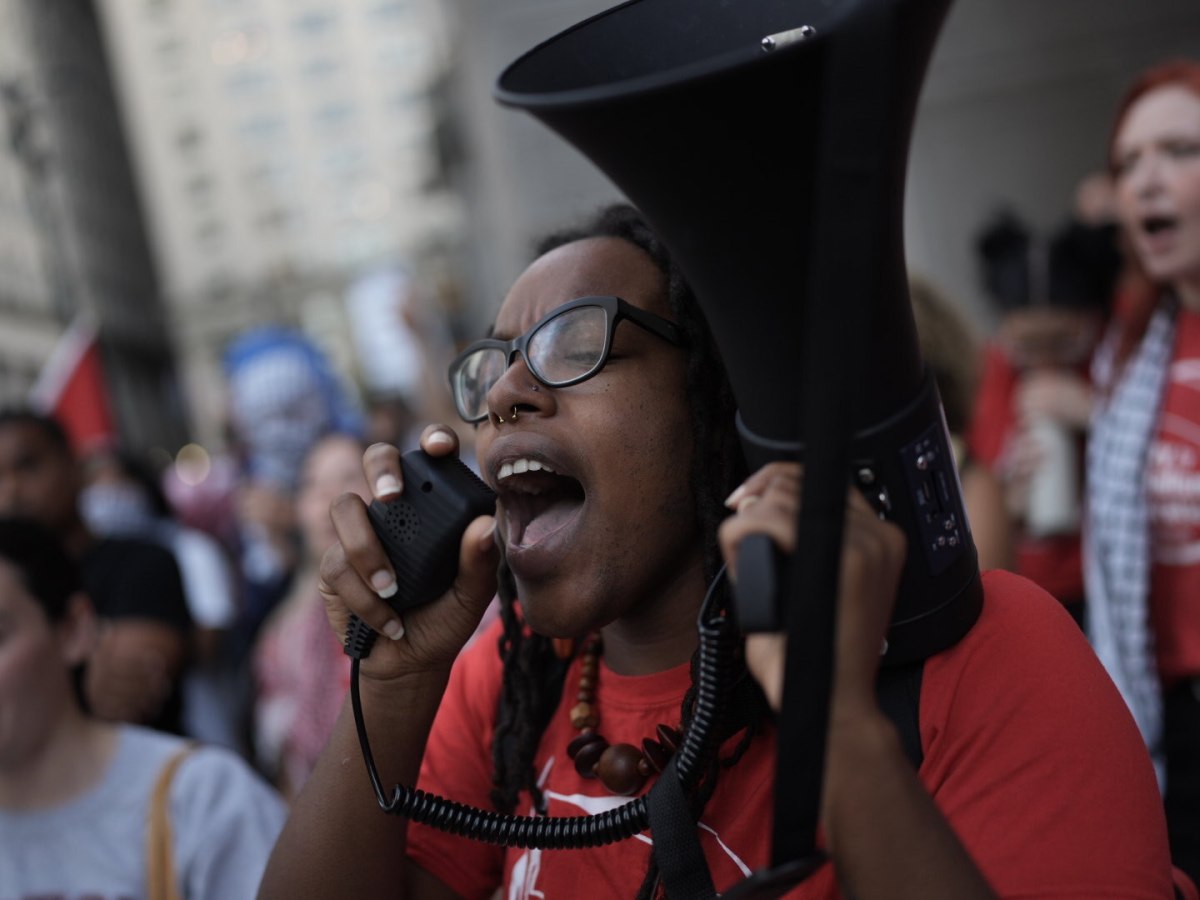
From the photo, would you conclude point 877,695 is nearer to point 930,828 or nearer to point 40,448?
point 930,828

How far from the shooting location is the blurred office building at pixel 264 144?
8419cm

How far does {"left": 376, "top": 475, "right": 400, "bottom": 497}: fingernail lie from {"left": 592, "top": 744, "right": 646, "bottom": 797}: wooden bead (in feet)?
1.47

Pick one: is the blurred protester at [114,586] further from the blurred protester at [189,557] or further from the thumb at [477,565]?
the thumb at [477,565]

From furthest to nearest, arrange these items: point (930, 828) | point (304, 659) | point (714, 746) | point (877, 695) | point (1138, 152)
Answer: point (304, 659) < point (1138, 152) < point (714, 746) < point (877, 695) < point (930, 828)

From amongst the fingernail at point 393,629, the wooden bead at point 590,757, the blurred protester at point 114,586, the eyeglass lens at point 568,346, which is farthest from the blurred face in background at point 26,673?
the eyeglass lens at point 568,346

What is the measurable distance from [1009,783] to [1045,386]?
2.47 meters

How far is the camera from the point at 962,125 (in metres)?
7.48

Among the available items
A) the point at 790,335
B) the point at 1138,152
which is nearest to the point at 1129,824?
the point at 790,335

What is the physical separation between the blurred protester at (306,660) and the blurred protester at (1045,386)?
1982 mm

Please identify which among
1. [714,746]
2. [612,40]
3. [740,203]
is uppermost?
[612,40]

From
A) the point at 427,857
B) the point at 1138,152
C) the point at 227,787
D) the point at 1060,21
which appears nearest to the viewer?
the point at 427,857

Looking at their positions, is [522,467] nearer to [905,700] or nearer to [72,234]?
[905,700]

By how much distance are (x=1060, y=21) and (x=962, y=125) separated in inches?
33.2

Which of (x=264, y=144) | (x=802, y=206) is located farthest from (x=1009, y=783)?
(x=264, y=144)
